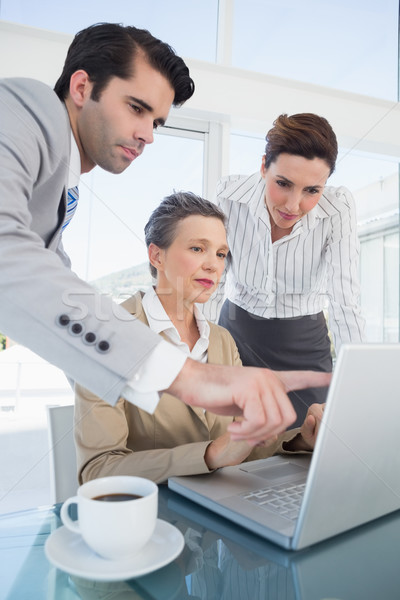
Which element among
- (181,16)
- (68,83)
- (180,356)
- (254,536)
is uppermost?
(181,16)

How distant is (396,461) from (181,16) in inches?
97.1

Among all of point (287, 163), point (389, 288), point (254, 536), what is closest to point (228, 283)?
point (287, 163)

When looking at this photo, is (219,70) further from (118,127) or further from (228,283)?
(118,127)

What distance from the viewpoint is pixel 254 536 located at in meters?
0.62

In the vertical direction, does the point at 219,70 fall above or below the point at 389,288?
above

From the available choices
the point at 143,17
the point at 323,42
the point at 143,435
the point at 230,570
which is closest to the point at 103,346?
the point at 230,570

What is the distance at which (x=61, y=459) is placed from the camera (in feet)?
3.64

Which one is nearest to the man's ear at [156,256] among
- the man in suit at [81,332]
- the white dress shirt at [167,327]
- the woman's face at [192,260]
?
the woman's face at [192,260]

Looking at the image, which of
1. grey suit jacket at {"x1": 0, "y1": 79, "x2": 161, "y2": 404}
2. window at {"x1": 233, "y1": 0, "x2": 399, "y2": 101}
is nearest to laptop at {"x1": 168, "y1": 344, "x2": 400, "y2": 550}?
grey suit jacket at {"x1": 0, "y1": 79, "x2": 161, "y2": 404}

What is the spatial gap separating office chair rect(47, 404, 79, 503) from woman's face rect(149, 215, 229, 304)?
0.43 m

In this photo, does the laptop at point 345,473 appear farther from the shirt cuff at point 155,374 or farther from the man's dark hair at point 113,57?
the man's dark hair at point 113,57

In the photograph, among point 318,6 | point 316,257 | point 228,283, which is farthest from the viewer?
point 318,6

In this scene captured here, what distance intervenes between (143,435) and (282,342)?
2.85 ft

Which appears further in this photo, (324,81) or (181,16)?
(324,81)
